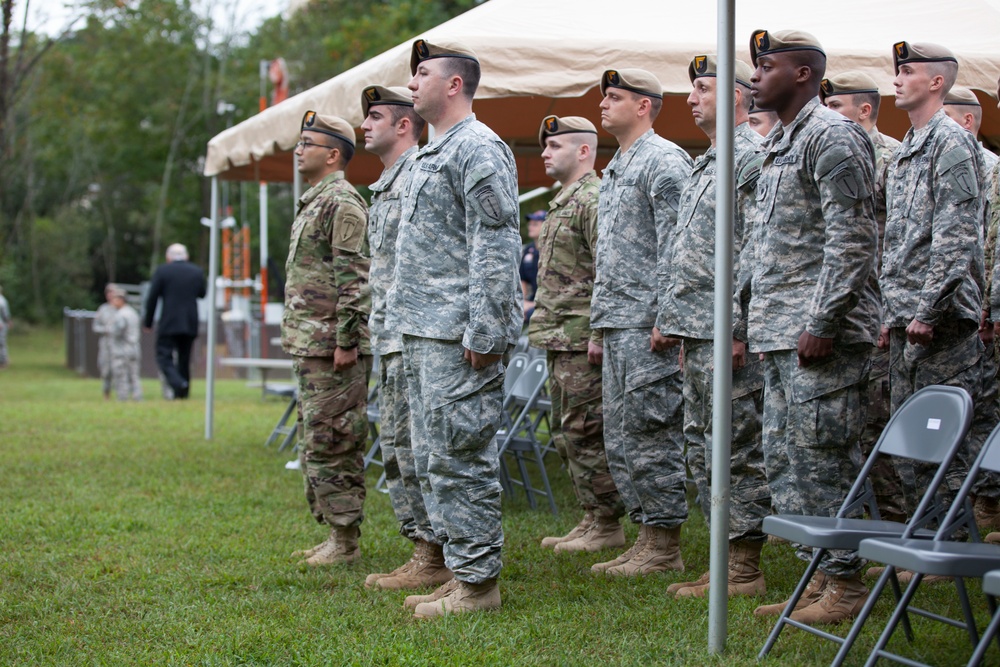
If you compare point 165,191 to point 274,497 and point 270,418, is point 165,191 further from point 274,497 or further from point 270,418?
point 274,497

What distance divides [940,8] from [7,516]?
6.54 m

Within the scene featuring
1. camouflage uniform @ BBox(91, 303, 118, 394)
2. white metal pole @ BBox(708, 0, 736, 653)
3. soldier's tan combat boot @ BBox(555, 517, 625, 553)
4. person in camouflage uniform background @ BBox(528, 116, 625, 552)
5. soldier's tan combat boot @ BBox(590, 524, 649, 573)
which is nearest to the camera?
white metal pole @ BBox(708, 0, 736, 653)

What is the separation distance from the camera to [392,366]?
4.88 metres

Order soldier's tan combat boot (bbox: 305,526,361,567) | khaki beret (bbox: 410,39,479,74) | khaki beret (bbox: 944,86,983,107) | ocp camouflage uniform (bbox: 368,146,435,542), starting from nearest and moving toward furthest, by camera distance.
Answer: khaki beret (bbox: 410,39,479,74) → ocp camouflage uniform (bbox: 368,146,435,542) → soldier's tan combat boot (bbox: 305,526,361,567) → khaki beret (bbox: 944,86,983,107)

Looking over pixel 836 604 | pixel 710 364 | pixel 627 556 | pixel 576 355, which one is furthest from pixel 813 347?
pixel 576 355

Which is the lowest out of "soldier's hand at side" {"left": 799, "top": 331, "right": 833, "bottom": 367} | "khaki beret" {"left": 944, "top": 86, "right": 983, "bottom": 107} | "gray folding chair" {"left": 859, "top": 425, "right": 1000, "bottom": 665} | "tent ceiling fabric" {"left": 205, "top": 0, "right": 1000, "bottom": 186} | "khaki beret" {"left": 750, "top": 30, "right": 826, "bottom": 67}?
"gray folding chair" {"left": 859, "top": 425, "right": 1000, "bottom": 665}

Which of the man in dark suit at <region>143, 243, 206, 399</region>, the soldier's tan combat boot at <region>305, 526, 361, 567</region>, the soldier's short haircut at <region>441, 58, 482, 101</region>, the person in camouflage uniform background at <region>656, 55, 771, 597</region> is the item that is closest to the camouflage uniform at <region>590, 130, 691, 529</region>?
the person in camouflage uniform background at <region>656, 55, 771, 597</region>

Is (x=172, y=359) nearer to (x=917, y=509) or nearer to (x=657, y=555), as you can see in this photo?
(x=657, y=555)

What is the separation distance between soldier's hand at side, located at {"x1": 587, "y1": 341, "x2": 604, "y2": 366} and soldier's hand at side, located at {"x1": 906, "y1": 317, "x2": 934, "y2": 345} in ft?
4.91

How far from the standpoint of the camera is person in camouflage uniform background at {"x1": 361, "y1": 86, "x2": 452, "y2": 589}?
16.2ft

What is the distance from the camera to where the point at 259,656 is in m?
4.00

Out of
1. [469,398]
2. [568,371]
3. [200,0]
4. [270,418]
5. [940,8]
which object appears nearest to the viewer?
[469,398]

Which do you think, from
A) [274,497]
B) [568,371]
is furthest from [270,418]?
[568,371]

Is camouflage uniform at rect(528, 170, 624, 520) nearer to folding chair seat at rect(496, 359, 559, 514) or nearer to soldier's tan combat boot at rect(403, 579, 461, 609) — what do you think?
folding chair seat at rect(496, 359, 559, 514)
